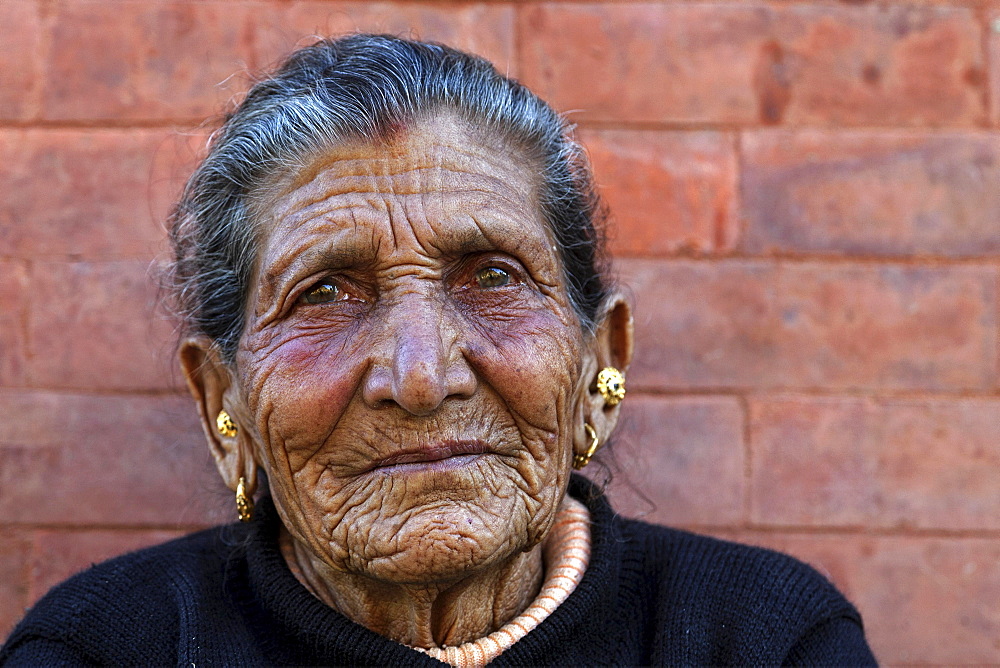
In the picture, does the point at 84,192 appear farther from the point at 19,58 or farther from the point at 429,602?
the point at 429,602

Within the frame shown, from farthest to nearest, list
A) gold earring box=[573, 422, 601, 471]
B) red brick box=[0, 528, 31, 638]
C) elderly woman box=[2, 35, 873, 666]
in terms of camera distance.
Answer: red brick box=[0, 528, 31, 638], gold earring box=[573, 422, 601, 471], elderly woman box=[2, 35, 873, 666]

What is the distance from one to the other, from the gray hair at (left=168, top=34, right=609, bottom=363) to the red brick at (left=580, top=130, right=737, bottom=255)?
1.73 ft

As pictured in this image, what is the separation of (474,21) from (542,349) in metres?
1.41

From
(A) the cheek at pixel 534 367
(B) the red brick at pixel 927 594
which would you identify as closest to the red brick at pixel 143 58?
(A) the cheek at pixel 534 367

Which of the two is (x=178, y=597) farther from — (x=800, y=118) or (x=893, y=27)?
(x=893, y=27)

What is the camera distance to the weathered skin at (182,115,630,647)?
2.11 metres

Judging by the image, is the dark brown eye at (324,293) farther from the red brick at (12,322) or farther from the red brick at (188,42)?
the red brick at (12,322)

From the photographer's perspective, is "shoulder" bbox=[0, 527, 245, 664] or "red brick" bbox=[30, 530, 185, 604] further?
"red brick" bbox=[30, 530, 185, 604]

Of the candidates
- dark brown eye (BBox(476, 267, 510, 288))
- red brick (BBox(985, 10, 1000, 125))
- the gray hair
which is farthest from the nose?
red brick (BBox(985, 10, 1000, 125))

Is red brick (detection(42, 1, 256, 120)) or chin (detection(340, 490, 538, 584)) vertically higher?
red brick (detection(42, 1, 256, 120))

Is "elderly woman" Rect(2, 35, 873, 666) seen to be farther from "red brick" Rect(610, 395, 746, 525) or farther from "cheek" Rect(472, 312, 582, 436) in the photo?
"red brick" Rect(610, 395, 746, 525)

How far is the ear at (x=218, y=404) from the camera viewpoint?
249 cm

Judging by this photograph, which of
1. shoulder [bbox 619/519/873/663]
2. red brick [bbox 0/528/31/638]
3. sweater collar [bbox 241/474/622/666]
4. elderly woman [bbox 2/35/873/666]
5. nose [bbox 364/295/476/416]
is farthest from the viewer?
red brick [bbox 0/528/31/638]

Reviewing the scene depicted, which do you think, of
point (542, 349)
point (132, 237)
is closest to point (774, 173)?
point (542, 349)
